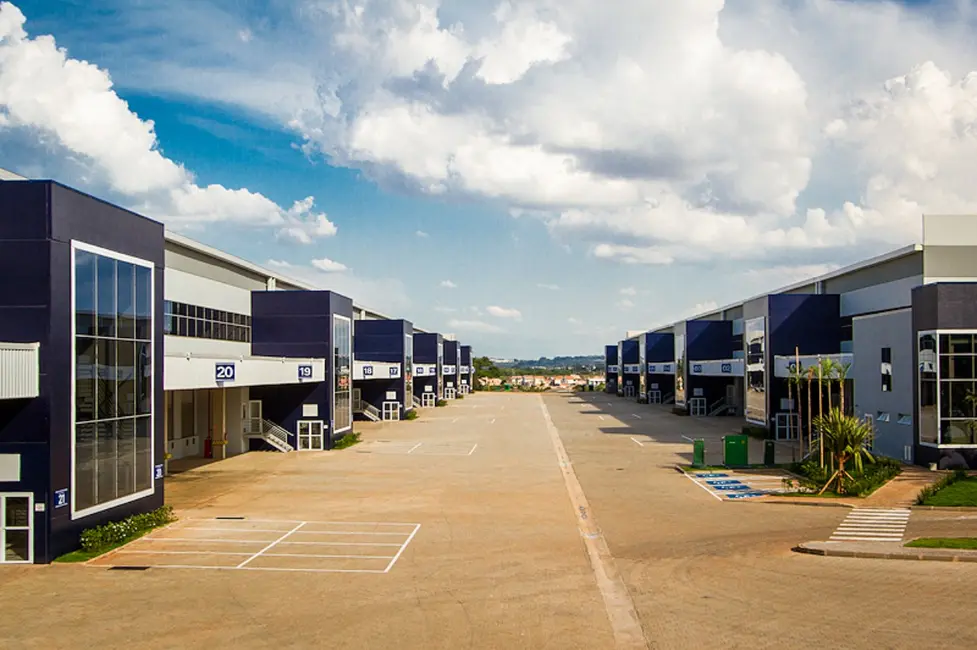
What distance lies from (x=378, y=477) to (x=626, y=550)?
1650 centimetres

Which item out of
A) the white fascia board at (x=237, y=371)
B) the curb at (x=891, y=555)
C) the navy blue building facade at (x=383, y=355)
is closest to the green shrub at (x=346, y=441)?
the white fascia board at (x=237, y=371)

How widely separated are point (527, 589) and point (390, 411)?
179 feet

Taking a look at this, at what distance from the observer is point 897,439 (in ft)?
121

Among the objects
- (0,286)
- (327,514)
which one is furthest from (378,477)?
(0,286)

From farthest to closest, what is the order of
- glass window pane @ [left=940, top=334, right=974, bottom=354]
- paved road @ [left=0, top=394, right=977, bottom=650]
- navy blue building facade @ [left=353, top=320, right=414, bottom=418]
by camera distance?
navy blue building facade @ [left=353, top=320, right=414, bottom=418] → glass window pane @ [left=940, top=334, right=974, bottom=354] → paved road @ [left=0, top=394, right=977, bottom=650]

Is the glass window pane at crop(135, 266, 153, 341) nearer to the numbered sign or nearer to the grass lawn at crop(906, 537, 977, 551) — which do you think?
the numbered sign

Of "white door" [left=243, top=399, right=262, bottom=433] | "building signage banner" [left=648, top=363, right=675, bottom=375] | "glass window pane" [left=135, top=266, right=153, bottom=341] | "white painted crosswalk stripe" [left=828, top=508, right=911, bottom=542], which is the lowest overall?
"white painted crosswalk stripe" [left=828, top=508, right=911, bottom=542]

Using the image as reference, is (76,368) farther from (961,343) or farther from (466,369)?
(466,369)

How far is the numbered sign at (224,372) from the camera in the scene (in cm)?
3283

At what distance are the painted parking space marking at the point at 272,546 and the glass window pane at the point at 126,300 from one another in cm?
564

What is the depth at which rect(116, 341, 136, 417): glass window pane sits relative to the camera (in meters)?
23.1

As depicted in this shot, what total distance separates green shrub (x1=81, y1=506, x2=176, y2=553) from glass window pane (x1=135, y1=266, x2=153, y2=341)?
5.03 m

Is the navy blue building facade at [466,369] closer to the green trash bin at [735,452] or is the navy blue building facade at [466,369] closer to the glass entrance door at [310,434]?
the glass entrance door at [310,434]

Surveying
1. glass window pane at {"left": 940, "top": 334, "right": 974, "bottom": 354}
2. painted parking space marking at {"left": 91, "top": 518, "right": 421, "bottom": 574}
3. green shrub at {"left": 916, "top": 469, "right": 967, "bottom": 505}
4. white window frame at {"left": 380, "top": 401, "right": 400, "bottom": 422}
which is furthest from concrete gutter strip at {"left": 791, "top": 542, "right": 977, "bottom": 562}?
white window frame at {"left": 380, "top": 401, "right": 400, "bottom": 422}
